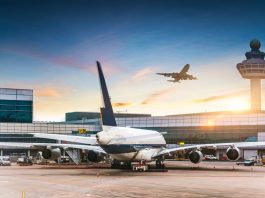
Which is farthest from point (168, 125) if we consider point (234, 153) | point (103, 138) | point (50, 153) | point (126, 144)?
point (103, 138)

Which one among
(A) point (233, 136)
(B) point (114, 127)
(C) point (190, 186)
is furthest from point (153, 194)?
(A) point (233, 136)

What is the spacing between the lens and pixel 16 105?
139875 millimetres

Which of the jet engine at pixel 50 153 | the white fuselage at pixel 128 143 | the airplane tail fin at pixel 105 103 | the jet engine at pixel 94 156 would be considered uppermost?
the airplane tail fin at pixel 105 103

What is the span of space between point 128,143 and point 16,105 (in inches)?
3570

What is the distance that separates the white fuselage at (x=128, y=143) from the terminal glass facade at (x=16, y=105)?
83.8 meters

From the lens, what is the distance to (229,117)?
128750 mm

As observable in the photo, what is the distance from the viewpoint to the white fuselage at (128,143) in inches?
2132

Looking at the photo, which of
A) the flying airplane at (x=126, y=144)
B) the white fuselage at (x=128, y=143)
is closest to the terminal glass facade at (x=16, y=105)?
the flying airplane at (x=126, y=144)

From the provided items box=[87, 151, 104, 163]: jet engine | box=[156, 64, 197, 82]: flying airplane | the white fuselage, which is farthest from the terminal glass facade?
the white fuselage

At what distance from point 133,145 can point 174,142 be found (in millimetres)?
80840

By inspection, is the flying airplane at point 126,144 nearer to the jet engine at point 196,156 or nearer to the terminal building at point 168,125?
the jet engine at point 196,156

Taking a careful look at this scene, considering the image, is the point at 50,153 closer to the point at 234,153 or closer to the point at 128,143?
the point at 128,143

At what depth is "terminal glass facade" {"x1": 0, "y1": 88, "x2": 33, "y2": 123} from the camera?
137m

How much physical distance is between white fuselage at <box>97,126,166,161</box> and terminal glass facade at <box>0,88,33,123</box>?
83839 mm
